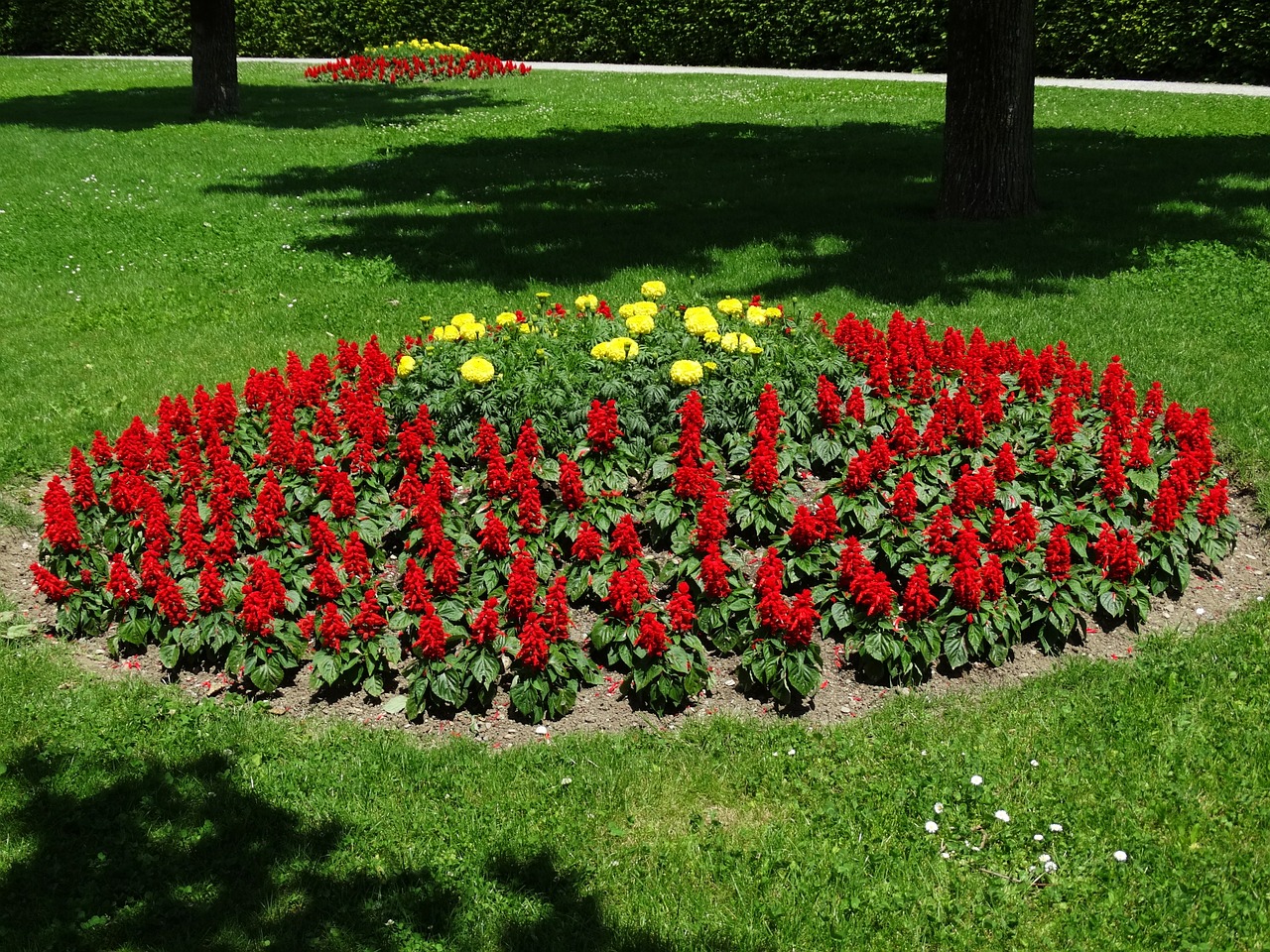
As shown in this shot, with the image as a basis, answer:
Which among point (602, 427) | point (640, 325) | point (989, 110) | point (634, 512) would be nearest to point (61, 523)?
point (602, 427)

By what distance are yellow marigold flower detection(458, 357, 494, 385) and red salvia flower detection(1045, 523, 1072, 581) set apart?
2.82 m

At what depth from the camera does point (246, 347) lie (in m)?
8.47

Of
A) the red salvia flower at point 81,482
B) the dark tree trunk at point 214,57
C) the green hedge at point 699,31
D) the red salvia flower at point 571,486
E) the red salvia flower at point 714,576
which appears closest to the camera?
the red salvia flower at point 714,576

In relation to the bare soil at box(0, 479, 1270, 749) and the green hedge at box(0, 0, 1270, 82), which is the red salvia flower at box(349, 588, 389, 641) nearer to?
the bare soil at box(0, 479, 1270, 749)

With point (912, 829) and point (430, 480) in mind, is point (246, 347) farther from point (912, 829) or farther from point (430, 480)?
point (912, 829)

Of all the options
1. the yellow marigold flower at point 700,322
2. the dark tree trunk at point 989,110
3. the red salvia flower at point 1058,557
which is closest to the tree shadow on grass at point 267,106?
the dark tree trunk at point 989,110

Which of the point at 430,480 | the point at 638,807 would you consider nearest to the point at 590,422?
the point at 430,480

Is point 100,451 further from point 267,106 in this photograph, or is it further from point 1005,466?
point 267,106

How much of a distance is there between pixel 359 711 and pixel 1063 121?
14.1 meters

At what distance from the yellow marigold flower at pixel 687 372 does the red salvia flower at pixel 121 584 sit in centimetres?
271

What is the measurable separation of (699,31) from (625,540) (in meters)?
21.0

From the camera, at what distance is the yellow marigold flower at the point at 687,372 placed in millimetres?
5926

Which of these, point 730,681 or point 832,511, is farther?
point 832,511

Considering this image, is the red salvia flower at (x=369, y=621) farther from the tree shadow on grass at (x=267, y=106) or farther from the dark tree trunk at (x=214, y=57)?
the dark tree trunk at (x=214, y=57)
